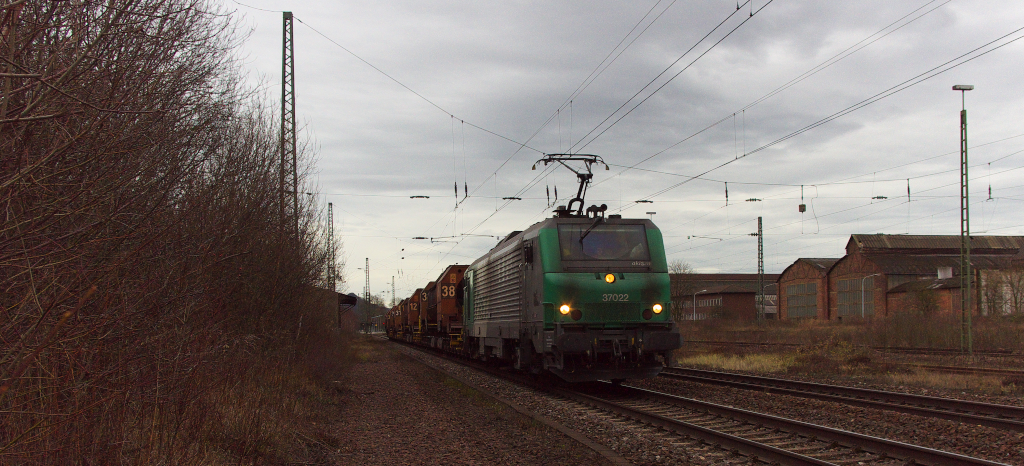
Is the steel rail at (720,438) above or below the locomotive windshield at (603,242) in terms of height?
below

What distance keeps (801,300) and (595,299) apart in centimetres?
6336

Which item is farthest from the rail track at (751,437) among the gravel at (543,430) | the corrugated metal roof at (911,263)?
the corrugated metal roof at (911,263)

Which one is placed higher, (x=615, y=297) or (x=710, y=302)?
(x=615, y=297)

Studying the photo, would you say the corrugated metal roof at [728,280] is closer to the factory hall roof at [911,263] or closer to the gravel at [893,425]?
the factory hall roof at [911,263]

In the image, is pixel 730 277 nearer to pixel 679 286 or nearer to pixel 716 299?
pixel 716 299

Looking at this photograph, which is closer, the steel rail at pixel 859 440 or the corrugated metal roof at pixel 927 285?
the steel rail at pixel 859 440

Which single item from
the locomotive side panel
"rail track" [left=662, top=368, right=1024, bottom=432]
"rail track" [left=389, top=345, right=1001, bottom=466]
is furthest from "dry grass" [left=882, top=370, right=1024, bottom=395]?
the locomotive side panel

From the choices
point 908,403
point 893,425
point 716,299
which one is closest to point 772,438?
point 893,425

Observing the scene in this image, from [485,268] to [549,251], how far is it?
6387 millimetres

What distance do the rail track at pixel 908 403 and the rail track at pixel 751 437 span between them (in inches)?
91.1

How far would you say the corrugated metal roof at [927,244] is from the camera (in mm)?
63938

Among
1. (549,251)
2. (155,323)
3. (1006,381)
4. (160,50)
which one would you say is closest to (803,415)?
(549,251)

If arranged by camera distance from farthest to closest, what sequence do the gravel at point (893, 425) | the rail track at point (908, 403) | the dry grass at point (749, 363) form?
the dry grass at point (749, 363), the rail track at point (908, 403), the gravel at point (893, 425)

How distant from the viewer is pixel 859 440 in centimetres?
775
